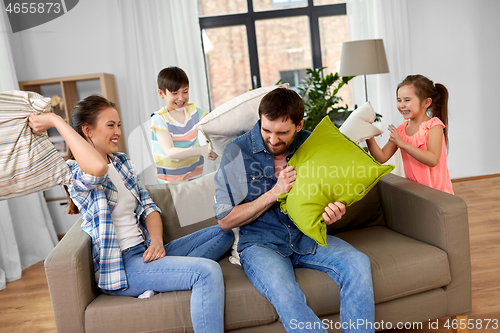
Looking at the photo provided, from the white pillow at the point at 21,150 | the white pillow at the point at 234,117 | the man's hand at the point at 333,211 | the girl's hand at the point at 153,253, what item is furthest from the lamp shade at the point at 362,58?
the white pillow at the point at 21,150

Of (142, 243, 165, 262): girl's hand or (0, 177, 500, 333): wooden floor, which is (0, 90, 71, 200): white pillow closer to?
(142, 243, 165, 262): girl's hand

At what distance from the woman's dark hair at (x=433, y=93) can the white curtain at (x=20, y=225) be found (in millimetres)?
2760

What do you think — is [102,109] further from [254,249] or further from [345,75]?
[345,75]

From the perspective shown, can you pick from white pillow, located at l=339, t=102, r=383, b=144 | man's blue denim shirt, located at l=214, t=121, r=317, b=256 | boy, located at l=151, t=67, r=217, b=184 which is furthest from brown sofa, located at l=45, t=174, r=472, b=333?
boy, located at l=151, t=67, r=217, b=184

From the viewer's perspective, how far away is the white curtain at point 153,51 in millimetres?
3639

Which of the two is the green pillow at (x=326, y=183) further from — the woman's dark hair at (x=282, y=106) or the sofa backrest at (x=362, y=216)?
the sofa backrest at (x=362, y=216)

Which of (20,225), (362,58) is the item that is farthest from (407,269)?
(20,225)

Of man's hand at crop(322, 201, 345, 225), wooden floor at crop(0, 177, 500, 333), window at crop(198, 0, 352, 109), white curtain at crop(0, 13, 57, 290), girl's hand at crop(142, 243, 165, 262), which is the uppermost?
window at crop(198, 0, 352, 109)

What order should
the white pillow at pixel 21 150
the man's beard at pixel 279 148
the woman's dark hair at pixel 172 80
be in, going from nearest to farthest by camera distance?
the white pillow at pixel 21 150
the man's beard at pixel 279 148
the woman's dark hair at pixel 172 80

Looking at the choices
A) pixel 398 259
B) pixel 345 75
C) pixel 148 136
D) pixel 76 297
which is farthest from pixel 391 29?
pixel 76 297

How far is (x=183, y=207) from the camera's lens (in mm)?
1845

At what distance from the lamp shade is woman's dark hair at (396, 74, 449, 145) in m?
1.37

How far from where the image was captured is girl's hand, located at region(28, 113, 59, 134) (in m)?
1.16

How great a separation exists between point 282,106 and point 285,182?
277 mm
